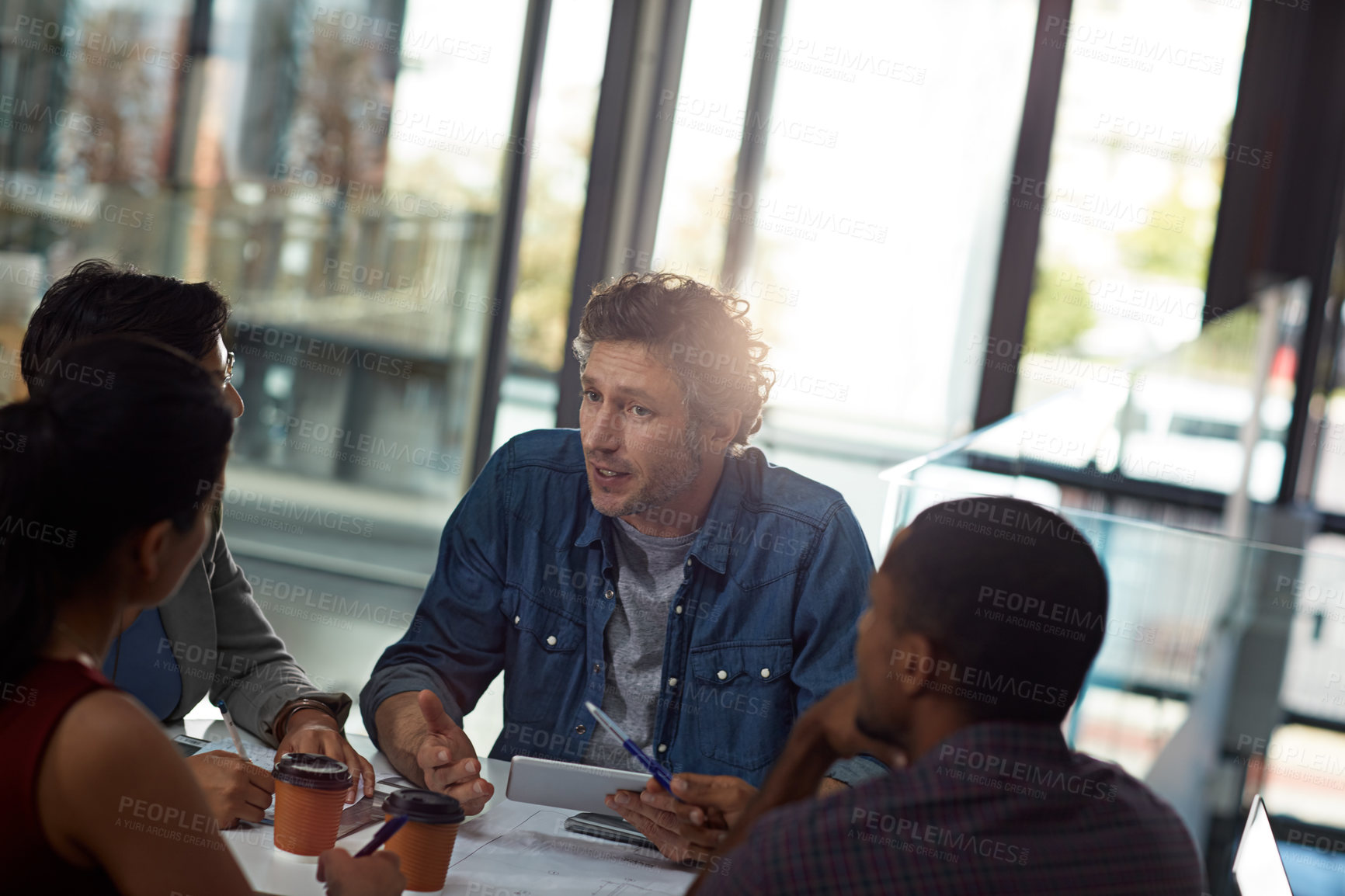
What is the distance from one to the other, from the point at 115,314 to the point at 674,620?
0.91 meters

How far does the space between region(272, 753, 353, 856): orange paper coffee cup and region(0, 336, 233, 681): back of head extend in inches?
12.7

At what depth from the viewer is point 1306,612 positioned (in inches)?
119

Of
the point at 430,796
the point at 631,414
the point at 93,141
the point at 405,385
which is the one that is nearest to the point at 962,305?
the point at 405,385

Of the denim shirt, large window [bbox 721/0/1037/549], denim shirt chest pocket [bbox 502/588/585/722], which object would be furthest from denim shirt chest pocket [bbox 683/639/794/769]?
large window [bbox 721/0/1037/549]

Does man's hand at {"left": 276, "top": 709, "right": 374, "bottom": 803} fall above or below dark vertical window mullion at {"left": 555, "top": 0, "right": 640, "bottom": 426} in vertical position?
below

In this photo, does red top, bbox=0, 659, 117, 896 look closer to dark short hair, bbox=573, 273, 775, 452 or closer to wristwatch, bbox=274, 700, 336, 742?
wristwatch, bbox=274, 700, 336, 742

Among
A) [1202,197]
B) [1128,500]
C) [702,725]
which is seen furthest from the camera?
[1202,197]

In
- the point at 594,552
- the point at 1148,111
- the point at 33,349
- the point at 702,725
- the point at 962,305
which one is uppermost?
the point at 1148,111

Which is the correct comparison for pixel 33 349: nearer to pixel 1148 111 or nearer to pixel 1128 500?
pixel 1128 500

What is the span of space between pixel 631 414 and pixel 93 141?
3.71m

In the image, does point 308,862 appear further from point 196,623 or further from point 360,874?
point 196,623

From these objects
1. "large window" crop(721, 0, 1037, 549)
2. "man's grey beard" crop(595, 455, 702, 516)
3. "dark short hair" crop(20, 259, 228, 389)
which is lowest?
"man's grey beard" crop(595, 455, 702, 516)

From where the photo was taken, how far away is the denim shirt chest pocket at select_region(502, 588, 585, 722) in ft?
5.94

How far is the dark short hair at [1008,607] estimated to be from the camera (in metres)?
0.98
